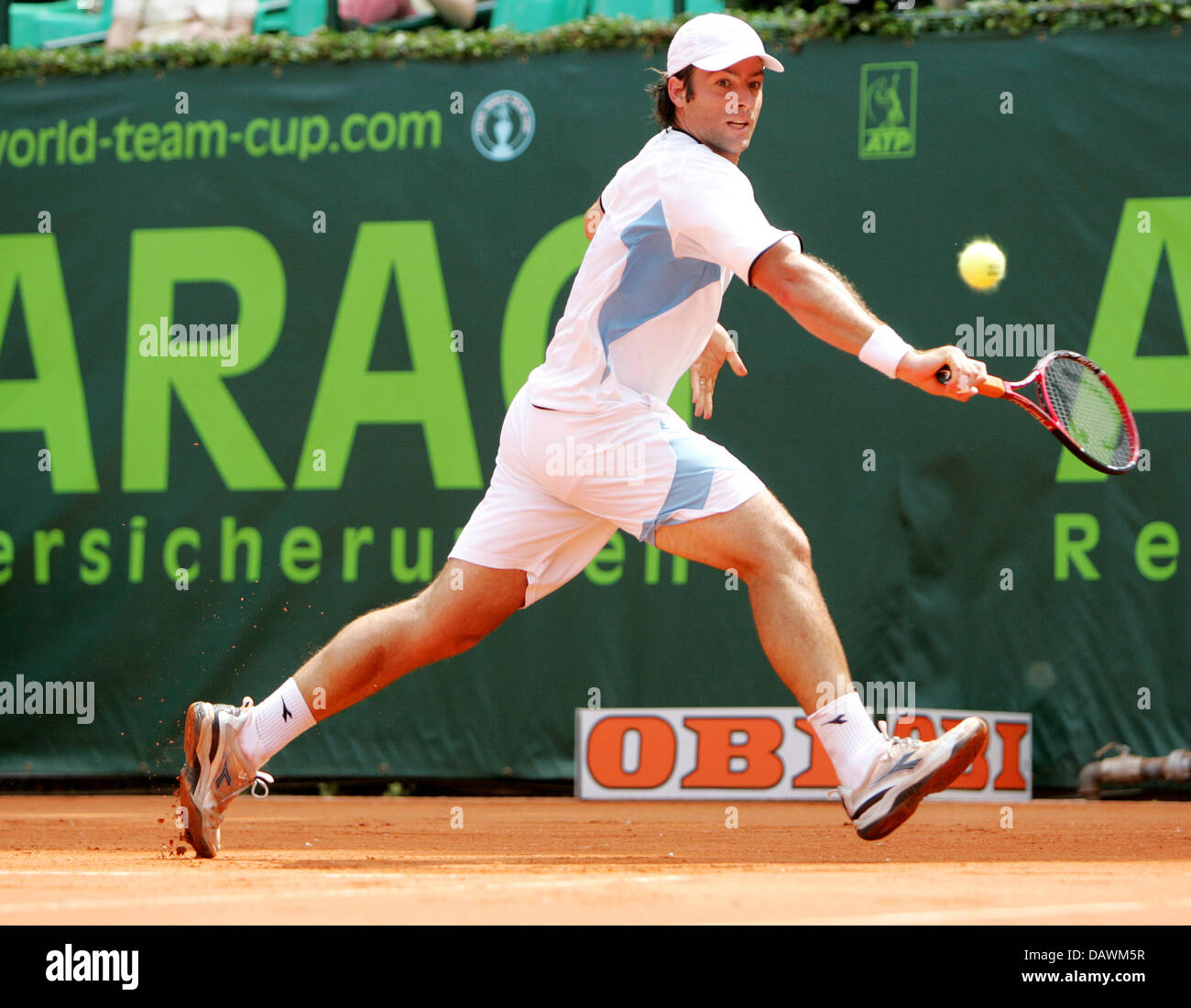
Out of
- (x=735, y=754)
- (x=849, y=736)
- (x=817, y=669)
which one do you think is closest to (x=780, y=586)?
(x=817, y=669)

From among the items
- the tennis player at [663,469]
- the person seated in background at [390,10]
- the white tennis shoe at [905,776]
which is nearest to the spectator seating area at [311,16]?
the person seated in background at [390,10]

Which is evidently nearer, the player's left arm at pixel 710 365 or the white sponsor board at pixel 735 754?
the player's left arm at pixel 710 365

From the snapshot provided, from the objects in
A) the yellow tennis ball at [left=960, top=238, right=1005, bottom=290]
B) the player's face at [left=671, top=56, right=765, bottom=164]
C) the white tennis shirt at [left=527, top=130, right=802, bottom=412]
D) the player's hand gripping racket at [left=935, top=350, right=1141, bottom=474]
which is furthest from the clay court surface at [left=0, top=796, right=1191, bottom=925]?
the yellow tennis ball at [left=960, top=238, right=1005, bottom=290]

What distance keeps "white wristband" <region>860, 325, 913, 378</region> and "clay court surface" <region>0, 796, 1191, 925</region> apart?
0.96 metres

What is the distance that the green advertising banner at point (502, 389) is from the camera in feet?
17.9

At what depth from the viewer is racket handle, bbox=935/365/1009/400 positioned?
308 cm

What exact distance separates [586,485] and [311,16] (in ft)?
12.1

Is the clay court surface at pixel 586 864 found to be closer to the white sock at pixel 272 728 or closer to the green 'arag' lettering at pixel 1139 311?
the white sock at pixel 272 728

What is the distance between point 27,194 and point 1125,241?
3991mm

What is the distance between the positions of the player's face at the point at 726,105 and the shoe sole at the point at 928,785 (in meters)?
1.31

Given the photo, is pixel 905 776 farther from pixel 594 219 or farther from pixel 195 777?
pixel 195 777

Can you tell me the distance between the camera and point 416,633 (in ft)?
11.9
